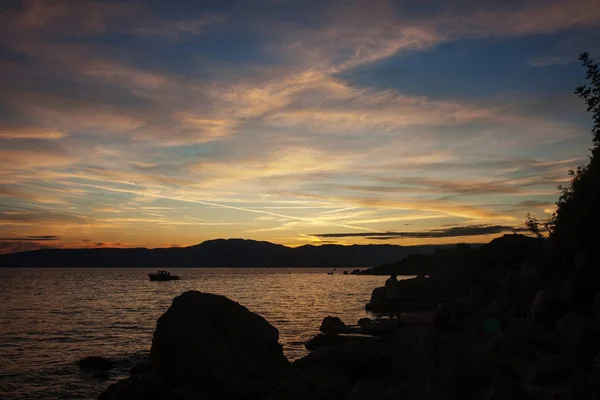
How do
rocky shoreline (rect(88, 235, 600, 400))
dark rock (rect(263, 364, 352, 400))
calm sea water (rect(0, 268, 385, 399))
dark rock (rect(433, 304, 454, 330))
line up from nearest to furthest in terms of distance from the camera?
rocky shoreline (rect(88, 235, 600, 400)) < dark rock (rect(263, 364, 352, 400)) < calm sea water (rect(0, 268, 385, 399)) < dark rock (rect(433, 304, 454, 330))

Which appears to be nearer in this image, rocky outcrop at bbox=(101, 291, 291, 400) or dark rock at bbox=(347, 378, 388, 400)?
dark rock at bbox=(347, 378, 388, 400)

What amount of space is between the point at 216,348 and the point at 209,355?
0.43 m

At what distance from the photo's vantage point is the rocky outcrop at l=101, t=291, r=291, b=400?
61.6 ft

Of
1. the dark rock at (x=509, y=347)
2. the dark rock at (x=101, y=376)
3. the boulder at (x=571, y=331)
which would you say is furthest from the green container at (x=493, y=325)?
the dark rock at (x=101, y=376)

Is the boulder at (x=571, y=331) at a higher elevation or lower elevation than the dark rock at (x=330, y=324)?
higher

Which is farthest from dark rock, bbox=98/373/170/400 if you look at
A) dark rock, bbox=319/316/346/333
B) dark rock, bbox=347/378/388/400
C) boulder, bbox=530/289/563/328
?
dark rock, bbox=319/316/346/333

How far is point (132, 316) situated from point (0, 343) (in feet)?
73.2

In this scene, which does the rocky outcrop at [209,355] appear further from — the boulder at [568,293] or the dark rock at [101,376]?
the boulder at [568,293]

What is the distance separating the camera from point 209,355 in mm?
19266

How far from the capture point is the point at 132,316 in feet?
204

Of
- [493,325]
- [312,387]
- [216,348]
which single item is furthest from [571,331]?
[216,348]

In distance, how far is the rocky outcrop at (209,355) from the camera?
1878 centimetres

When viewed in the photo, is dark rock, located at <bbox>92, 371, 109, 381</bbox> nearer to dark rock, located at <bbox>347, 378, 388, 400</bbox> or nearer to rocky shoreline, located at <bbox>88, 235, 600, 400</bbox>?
rocky shoreline, located at <bbox>88, 235, 600, 400</bbox>

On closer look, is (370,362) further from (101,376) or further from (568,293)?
(101,376)
